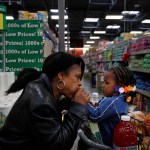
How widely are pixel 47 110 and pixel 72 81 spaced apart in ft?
1.07

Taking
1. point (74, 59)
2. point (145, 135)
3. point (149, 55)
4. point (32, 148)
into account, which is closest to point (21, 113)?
point (32, 148)

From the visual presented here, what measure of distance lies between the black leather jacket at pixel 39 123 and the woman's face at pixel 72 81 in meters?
0.12

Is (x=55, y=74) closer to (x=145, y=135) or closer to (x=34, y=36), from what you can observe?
(x=145, y=135)

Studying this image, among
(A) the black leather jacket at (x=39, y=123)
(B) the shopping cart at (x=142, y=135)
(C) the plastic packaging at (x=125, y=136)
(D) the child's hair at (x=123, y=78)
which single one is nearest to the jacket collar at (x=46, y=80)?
(A) the black leather jacket at (x=39, y=123)

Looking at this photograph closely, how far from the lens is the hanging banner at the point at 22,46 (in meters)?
3.90

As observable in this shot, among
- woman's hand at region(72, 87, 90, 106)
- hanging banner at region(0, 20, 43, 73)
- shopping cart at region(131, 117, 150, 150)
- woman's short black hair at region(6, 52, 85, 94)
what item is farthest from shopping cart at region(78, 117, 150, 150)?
hanging banner at region(0, 20, 43, 73)

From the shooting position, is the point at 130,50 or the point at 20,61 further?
the point at 130,50

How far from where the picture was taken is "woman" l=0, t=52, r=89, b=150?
132cm

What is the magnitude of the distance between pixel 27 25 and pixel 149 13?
14.5 meters

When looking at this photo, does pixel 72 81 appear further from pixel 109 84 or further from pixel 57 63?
pixel 109 84

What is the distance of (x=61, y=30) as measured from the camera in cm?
396

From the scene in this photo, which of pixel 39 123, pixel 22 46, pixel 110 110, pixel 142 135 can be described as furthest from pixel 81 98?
pixel 22 46

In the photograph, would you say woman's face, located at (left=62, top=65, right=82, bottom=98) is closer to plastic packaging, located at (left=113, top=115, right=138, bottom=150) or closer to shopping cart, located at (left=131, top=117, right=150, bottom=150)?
plastic packaging, located at (left=113, top=115, right=138, bottom=150)

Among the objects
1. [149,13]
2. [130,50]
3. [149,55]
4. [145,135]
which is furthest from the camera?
[149,13]
